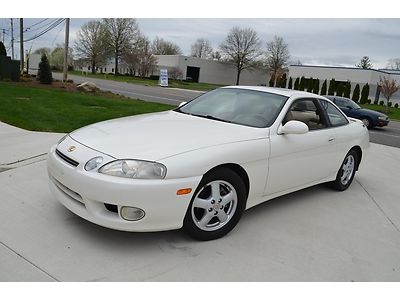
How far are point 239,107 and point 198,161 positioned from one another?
135cm

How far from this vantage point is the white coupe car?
2.91 m

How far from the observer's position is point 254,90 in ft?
14.9

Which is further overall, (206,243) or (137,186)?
(206,243)

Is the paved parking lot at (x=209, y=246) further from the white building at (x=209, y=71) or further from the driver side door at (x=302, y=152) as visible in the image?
the white building at (x=209, y=71)

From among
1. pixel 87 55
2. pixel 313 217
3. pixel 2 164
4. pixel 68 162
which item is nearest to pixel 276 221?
pixel 313 217

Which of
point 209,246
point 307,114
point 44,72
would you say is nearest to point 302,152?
point 307,114

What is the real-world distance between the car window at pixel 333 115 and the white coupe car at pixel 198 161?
10 centimetres

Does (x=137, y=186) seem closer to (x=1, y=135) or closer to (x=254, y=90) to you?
(x=254, y=90)

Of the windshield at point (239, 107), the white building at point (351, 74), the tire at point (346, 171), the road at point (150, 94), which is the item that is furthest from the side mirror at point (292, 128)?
the white building at point (351, 74)

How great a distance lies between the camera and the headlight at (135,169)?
289 centimetres

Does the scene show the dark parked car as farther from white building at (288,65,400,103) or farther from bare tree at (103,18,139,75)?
bare tree at (103,18,139,75)
